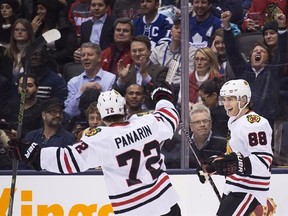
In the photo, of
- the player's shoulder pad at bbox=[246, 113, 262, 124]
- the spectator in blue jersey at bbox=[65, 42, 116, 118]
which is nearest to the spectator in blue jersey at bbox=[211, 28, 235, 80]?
the spectator in blue jersey at bbox=[65, 42, 116, 118]

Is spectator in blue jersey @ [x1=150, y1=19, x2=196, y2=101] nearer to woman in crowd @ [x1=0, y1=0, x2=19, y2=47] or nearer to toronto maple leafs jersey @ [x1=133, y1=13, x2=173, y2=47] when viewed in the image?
toronto maple leafs jersey @ [x1=133, y1=13, x2=173, y2=47]

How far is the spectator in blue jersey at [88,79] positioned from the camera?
8.00m

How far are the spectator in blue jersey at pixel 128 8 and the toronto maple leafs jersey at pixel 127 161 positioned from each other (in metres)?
1.81

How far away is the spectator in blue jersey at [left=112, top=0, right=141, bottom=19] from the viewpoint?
8.09 m

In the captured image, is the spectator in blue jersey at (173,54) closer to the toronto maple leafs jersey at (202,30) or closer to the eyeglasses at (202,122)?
the toronto maple leafs jersey at (202,30)

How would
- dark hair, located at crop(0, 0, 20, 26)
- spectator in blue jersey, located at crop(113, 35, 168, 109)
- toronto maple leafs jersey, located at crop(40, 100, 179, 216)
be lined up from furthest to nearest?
dark hair, located at crop(0, 0, 20, 26) → spectator in blue jersey, located at crop(113, 35, 168, 109) → toronto maple leafs jersey, located at crop(40, 100, 179, 216)

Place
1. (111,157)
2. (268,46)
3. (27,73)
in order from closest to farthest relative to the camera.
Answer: (111,157) → (27,73) → (268,46)

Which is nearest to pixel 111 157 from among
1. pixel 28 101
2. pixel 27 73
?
pixel 27 73

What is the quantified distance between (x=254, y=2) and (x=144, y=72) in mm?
977

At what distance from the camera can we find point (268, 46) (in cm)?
793

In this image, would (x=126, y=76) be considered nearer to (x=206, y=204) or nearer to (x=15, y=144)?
(x=206, y=204)

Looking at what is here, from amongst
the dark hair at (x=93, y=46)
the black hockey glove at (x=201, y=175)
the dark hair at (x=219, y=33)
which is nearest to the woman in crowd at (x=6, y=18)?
the dark hair at (x=93, y=46)

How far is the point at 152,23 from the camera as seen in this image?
8.08 meters

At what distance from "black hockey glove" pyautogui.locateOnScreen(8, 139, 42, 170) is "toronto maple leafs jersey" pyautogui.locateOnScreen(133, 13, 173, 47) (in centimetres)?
192
